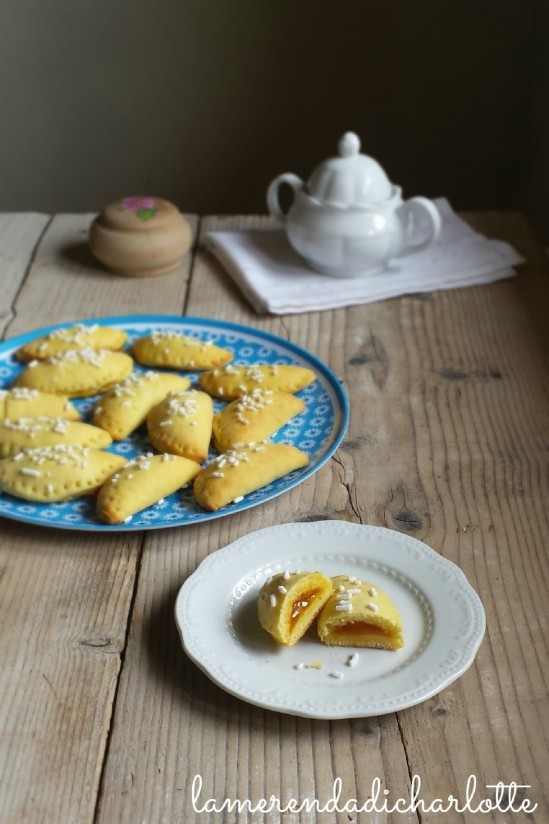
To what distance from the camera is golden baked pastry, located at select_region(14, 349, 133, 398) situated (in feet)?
3.76

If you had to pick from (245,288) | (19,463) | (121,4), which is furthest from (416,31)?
(19,463)

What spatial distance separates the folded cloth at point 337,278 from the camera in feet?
4.56

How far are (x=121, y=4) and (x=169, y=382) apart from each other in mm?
1335

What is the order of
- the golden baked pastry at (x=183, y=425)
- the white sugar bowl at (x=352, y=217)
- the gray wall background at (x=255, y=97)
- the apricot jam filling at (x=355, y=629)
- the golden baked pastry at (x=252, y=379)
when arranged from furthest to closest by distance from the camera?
the gray wall background at (x=255, y=97) < the white sugar bowl at (x=352, y=217) < the golden baked pastry at (x=252, y=379) < the golden baked pastry at (x=183, y=425) < the apricot jam filling at (x=355, y=629)

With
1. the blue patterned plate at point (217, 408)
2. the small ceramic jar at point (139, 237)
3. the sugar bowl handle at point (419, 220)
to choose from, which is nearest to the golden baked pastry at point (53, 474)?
the blue patterned plate at point (217, 408)

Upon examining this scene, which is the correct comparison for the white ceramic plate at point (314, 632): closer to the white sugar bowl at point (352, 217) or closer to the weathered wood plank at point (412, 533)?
the weathered wood plank at point (412, 533)

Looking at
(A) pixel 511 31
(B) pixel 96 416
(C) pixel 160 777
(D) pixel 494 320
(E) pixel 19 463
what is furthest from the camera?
(A) pixel 511 31

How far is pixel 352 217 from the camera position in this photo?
138 centimetres

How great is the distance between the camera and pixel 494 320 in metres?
1.35

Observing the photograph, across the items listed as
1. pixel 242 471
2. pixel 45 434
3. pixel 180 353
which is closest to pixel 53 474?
pixel 45 434

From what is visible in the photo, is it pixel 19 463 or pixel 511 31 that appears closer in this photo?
pixel 19 463

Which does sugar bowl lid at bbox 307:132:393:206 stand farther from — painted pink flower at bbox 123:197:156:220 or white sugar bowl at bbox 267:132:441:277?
painted pink flower at bbox 123:197:156:220

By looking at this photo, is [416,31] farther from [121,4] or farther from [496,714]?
[496,714]

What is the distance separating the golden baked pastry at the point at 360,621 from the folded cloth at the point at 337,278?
2.18 feet
